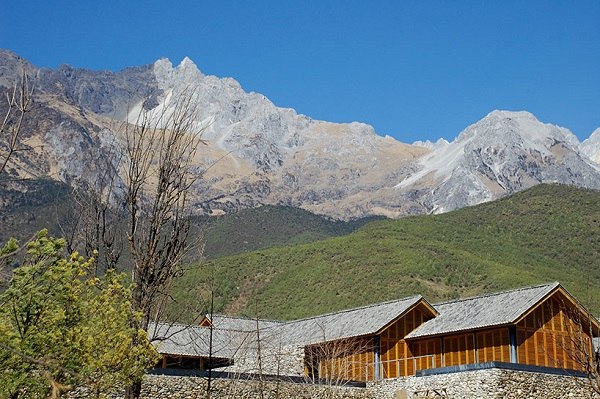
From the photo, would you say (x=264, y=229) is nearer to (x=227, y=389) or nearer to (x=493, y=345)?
(x=493, y=345)

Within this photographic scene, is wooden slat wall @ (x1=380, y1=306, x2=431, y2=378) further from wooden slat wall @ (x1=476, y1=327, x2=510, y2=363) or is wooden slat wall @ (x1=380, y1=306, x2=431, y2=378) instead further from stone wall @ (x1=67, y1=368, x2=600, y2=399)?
wooden slat wall @ (x1=476, y1=327, x2=510, y2=363)

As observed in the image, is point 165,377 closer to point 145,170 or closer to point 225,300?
point 145,170

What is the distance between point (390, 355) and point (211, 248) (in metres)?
91.3

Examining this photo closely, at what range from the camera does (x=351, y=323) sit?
38281mm

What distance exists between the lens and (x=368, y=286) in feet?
218

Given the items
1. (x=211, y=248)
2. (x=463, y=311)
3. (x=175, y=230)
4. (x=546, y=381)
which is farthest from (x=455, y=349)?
(x=211, y=248)

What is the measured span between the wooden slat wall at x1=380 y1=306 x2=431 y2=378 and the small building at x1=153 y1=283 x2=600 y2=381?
0.15 feet

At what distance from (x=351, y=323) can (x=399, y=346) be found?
3.08m

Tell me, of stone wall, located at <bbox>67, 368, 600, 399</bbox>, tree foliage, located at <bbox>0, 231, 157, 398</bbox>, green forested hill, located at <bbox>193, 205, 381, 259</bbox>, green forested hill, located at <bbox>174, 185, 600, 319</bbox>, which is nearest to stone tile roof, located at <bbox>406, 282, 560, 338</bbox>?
stone wall, located at <bbox>67, 368, 600, 399</bbox>

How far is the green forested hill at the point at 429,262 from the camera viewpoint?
6456 centimetres

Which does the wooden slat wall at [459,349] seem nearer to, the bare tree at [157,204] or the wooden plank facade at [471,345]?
the wooden plank facade at [471,345]

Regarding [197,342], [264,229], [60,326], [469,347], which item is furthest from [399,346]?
[264,229]

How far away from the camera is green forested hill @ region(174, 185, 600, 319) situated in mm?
64562

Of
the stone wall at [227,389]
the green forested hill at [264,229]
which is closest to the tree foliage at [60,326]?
the stone wall at [227,389]
